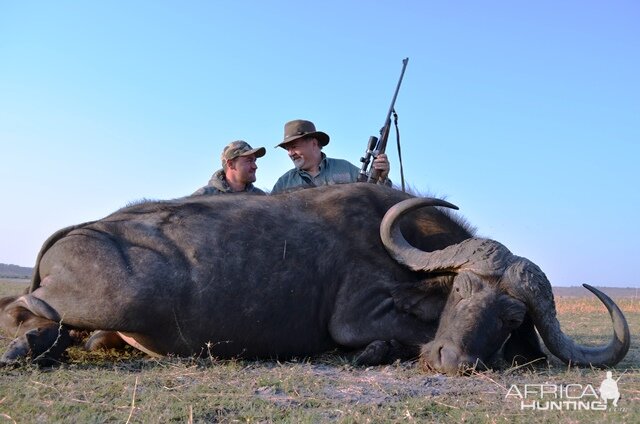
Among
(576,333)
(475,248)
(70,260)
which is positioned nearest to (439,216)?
(475,248)

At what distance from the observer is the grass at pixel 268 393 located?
336cm

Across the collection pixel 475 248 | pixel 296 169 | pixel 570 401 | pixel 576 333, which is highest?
pixel 296 169

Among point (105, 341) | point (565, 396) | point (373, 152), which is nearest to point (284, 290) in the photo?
point (105, 341)

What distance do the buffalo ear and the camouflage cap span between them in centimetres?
443

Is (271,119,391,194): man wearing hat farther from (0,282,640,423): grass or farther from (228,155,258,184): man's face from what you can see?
(0,282,640,423): grass

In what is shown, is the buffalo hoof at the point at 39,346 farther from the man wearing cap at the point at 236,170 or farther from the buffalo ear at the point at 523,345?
the man wearing cap at the point at 236,170

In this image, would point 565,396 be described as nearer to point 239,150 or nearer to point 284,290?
point 284,290

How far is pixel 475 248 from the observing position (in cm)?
527

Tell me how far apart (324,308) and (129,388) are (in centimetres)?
196

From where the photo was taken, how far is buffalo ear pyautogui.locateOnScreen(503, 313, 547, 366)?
5344 millimetres

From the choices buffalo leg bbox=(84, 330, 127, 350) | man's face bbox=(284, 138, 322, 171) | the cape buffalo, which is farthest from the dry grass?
buffalo leg bbox=(84, 330, 127, 350)

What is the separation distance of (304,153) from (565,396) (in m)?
5.85

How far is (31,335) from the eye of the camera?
14.8ft

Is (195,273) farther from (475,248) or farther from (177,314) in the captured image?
(475,248)
